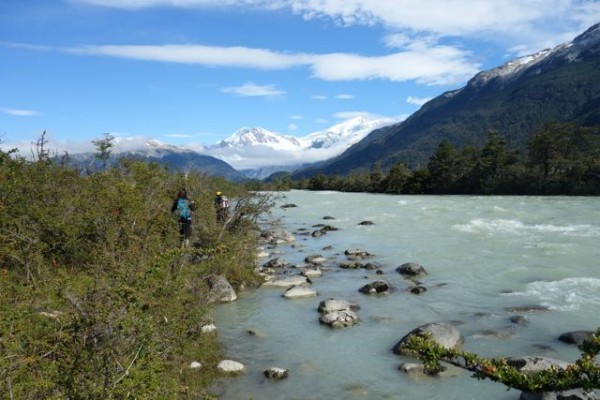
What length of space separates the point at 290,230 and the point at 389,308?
73.6ft

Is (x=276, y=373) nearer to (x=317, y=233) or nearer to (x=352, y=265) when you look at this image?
(x=352, y=265)

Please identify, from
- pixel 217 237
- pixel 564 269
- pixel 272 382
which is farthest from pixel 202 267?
pixel 564 269

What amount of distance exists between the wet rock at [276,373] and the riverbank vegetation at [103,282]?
1.24 m

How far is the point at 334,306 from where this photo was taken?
1495cm

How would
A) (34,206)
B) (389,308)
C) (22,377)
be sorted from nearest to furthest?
1. (22,377)
2. (34,206)
3. (389,308)

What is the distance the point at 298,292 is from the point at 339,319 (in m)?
3.46

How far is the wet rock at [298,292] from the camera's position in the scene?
16.9 m

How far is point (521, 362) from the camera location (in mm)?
9922

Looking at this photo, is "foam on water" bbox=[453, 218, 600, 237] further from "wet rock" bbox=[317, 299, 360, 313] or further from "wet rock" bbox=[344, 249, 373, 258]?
"wet rock" bbox=[317, 299, 360, 313]

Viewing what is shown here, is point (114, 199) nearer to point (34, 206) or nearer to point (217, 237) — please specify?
point (34, 206)

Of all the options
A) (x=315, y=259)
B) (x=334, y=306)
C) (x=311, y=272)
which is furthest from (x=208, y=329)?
(x=315, y=259)

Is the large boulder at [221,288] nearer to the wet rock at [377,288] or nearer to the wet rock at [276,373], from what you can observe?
the wet rock at [377,288]

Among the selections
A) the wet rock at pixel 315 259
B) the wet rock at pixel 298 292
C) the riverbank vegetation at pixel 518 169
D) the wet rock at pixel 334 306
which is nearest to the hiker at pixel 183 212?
the wet rock at pixel 298 292

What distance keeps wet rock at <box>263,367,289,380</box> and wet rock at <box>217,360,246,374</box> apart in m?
0.58
